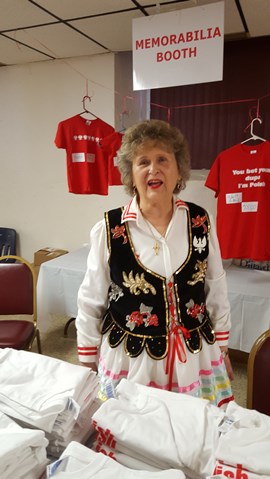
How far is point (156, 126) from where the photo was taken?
1224 millimetres

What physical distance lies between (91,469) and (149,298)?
61 centimetres

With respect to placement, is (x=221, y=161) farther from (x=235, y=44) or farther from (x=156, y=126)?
(x=156, y=126)

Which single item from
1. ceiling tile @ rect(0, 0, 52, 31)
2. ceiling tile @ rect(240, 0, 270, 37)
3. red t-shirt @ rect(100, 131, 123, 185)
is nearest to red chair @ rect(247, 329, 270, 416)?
red t-shirt @ rect(100, 131, 123, 185)

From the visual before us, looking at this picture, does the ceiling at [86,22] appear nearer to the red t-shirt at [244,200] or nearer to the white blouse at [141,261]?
the red t-shirt at [244,200]

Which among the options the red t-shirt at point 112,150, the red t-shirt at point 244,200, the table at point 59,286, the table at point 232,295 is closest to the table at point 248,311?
the table at point 232,295

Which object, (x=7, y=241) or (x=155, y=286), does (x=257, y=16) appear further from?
(x=7, y=241)

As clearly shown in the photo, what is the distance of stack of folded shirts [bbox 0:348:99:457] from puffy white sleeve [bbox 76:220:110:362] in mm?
340

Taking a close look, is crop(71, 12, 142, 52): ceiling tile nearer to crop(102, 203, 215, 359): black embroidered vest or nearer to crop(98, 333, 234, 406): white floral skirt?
crop(102, 203, 215, 359): black embroidered vest

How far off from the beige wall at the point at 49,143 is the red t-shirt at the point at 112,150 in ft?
1.98

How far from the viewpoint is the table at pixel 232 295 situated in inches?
86.8

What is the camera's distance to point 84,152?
2906 mm

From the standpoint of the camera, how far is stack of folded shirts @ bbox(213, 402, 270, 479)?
60cm

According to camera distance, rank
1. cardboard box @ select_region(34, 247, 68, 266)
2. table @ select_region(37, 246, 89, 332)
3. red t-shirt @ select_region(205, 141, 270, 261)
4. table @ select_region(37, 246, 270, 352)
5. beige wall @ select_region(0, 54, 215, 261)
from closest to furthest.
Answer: table @ select_region(37, 246, 270, 352) → red t-shirt @ select_region(205, 141, 270, 261) → table @ select_region(37, 246, 89, 332) → beige wall @ select_region(0, 54, 215, 261) → cardboard box @ select_region(34, 247, 68, 266)

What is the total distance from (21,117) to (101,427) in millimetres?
3763
